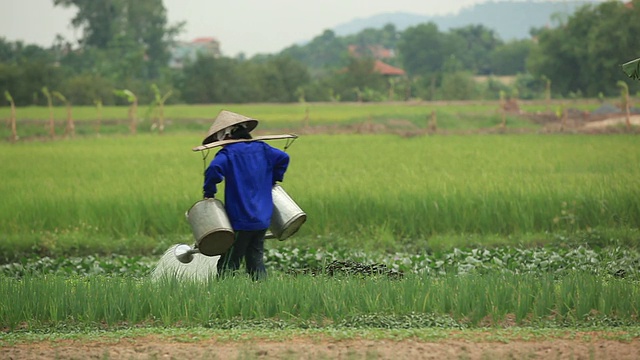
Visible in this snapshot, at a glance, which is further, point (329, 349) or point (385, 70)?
point (385, 70)

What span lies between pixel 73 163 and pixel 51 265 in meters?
7.34

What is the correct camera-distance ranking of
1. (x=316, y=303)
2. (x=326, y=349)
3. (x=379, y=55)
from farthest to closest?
(x=379, y=55), (x=316, y=303), (x=326, y=349)

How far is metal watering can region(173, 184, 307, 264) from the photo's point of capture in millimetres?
6430

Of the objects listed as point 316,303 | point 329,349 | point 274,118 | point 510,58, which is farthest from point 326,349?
point 510,58

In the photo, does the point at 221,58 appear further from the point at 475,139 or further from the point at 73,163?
the point at 73,163

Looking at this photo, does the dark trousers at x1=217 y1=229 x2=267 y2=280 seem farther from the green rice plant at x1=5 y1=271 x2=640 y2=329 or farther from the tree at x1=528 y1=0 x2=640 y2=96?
the tree at x1=528 y1=0 x2=640 y2=96

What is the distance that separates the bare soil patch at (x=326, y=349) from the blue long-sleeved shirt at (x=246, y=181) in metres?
1.51

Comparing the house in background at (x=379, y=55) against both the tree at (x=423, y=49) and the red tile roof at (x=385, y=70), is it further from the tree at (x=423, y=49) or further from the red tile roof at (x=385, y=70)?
the tree at (x=423, y=49)

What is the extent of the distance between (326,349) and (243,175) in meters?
1.86

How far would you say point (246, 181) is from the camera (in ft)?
21.6

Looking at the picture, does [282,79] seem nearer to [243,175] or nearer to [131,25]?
[131,25]

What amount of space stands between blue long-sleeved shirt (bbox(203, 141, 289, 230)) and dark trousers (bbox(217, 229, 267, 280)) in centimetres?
14

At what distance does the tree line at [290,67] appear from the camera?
37.3 metres

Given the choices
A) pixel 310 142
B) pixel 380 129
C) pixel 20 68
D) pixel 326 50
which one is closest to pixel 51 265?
pixel 310 142
